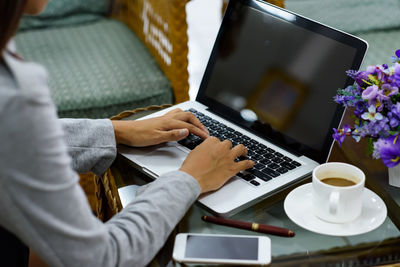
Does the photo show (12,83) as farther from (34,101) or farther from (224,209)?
(224,209)

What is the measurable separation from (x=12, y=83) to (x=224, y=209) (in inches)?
15.6

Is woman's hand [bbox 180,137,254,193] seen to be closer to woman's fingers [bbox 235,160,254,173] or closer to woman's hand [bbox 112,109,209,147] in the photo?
woman's fingers [bbox 235,160,254,173]

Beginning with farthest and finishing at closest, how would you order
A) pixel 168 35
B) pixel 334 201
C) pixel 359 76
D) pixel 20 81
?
pixel 168 35
pixel 359 76
pixel 334 201
pixel 20 81

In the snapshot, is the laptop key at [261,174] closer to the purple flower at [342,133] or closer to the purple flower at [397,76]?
the purple flower at [342,133]

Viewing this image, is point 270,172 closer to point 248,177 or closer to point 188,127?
point 248,177

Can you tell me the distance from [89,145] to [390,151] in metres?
0.53

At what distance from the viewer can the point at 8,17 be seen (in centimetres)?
60

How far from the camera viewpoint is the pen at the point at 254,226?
2.62 ft

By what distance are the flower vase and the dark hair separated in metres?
0.63

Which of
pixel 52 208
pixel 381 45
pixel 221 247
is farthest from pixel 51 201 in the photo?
pixel 381 45

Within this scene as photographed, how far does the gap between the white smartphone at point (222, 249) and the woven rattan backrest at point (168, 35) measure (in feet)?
3.12

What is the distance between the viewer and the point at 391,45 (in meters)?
1.76

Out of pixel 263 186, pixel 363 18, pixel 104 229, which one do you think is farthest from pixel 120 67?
pixel 104 229

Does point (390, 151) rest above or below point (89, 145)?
above
